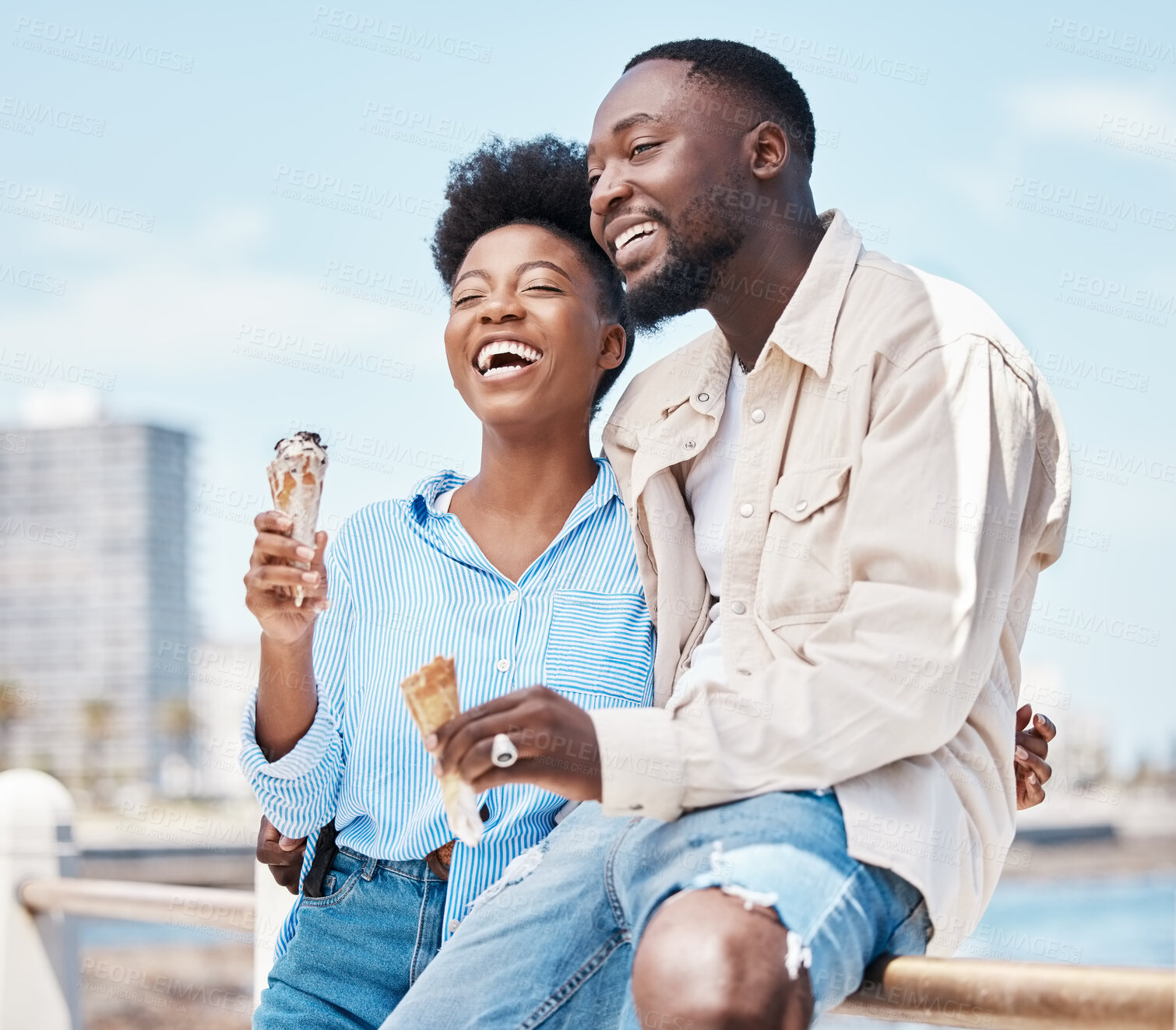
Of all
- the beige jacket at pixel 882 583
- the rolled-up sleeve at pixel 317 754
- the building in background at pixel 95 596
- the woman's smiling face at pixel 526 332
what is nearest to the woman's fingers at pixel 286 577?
the rolled-up sleeve at pixel 317 754

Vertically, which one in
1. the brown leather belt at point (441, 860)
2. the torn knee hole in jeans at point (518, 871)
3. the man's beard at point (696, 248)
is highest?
the man's beard at point (696, 248)

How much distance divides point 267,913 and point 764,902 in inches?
79.1

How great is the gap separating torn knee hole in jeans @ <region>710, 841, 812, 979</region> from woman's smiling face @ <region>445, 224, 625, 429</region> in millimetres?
1333

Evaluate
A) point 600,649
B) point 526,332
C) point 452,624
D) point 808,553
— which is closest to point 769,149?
point 526,332

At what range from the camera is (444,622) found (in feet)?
9.07

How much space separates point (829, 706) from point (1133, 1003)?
521mm

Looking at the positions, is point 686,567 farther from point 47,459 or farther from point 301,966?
point 47,459

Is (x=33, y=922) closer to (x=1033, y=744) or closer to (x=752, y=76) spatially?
(x=1033, y=744)

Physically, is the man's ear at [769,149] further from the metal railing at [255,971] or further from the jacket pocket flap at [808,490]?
the metal railing at [255,971]

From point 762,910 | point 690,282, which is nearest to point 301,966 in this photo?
point 762,910

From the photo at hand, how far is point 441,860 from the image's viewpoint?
2615 millimetres

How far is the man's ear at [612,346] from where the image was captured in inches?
122

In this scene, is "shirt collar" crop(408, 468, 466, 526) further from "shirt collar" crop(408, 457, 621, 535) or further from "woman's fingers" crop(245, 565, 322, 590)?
"woman's fingers" crop(245, 565, 322, 590)

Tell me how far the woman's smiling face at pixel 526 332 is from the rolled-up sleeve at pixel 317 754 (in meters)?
0.55
